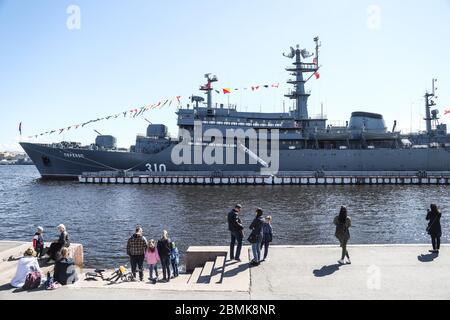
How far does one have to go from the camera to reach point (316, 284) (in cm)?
812

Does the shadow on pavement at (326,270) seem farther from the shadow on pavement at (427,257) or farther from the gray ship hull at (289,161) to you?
the gray ship hull at (289,161)

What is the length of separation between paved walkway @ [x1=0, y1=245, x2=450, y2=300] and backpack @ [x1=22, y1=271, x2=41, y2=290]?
0.71ft

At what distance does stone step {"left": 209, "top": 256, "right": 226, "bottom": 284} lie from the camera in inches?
350

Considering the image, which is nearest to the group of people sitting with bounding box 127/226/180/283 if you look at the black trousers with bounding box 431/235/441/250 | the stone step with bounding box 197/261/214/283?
the stone step with bounding box 197/261/214/283

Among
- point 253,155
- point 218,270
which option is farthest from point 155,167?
point 218,270

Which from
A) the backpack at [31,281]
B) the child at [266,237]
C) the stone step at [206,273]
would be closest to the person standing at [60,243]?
the backpack at [31,281]

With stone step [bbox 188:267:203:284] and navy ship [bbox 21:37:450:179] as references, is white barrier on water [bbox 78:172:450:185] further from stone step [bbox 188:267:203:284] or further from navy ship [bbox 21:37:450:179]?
stone step [bbox 188:267:203:284]

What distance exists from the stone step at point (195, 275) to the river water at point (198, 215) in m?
5.80

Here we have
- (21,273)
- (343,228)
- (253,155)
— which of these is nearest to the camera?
(21,273)

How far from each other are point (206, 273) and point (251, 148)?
152 ft

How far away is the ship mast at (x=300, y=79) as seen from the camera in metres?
59.7

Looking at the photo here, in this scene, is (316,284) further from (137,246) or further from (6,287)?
(6,287)
